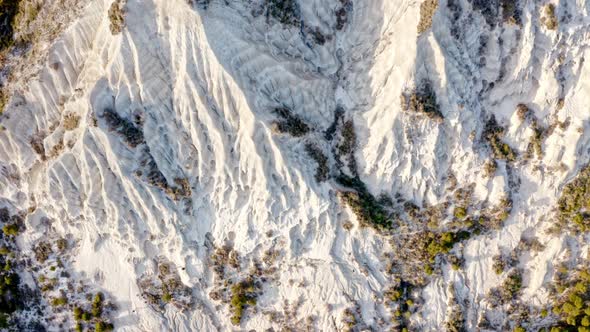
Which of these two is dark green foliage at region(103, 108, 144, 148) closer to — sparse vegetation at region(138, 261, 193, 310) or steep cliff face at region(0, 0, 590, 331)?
steep cliff face at region(0, 0, 590, 331)

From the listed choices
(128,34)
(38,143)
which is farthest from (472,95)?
(38,143)

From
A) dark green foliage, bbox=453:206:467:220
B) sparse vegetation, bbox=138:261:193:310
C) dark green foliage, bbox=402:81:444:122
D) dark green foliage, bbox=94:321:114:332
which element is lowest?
dark green foliage, bbox=94:321:114:332

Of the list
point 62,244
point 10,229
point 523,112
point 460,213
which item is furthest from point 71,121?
point 523,112

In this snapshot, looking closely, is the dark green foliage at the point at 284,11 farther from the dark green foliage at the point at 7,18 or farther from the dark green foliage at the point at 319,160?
the dark green foliage at the point at 7,18

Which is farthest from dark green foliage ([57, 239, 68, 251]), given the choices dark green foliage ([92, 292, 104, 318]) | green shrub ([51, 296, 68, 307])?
dark green foliage ([92, 292, 104, 318])

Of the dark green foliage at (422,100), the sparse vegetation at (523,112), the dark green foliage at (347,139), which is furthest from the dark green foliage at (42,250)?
the sparse vegetation at (523,112)

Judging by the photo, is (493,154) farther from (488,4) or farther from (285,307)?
(285,307)
